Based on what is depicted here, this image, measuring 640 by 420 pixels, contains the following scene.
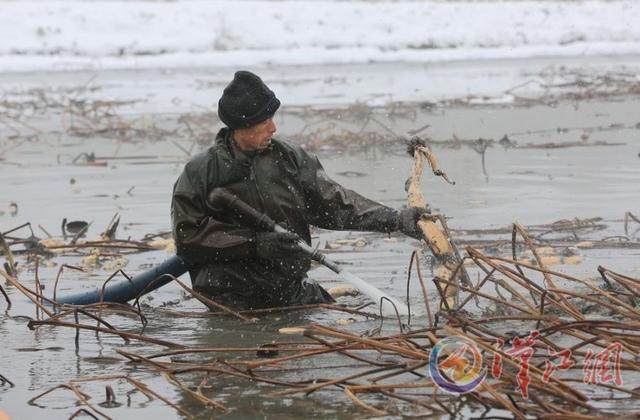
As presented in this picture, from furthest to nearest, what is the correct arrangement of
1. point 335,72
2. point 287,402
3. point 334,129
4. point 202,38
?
point 202,38, point 335,72, point 334,129, point 287,402

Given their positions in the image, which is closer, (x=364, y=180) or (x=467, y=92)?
(x=364, y=180)

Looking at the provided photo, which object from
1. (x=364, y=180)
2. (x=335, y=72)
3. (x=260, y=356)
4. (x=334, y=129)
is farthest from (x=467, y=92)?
(x=260, y=356)

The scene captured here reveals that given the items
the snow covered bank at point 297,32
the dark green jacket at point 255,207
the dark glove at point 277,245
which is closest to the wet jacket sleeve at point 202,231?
the dark green jacket at point 255,207

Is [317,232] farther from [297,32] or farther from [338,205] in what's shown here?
[297,32]

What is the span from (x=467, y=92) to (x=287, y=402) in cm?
1261

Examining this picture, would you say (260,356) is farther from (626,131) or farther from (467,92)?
(467,92)

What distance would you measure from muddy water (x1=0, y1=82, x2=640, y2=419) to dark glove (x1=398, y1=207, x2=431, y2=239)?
1.48 ft

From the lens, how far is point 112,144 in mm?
12773

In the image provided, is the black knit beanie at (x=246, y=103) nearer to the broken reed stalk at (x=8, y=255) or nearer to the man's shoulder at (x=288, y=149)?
the man's shoulder at (x=288, y=149)

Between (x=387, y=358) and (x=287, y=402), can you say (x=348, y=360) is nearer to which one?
(x=387, y=358)

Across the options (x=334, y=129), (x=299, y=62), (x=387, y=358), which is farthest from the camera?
(x=299, y=62)

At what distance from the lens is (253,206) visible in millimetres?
5637

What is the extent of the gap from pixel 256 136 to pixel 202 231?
0.48 meters

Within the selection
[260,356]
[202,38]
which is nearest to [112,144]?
[260,356]
